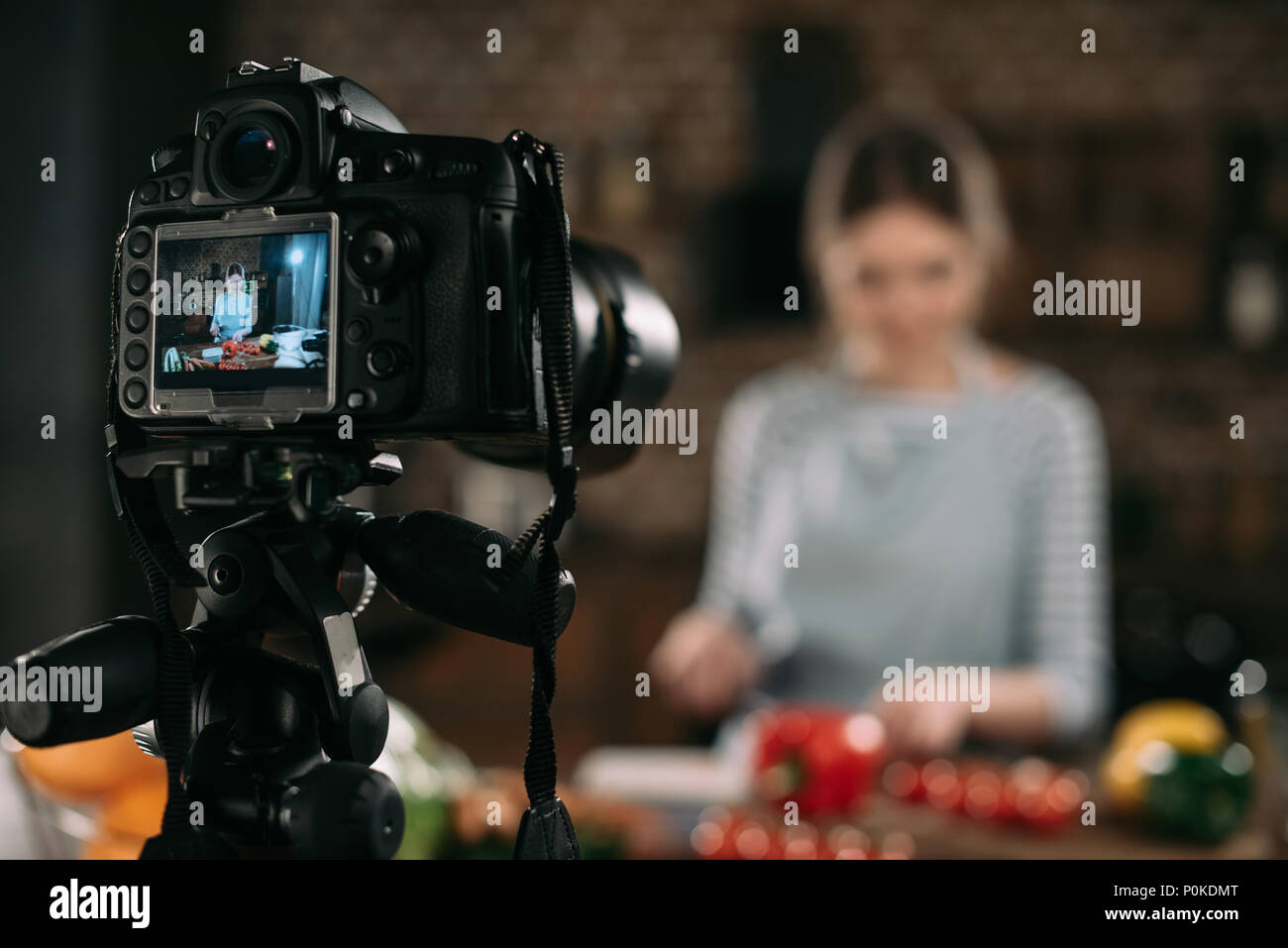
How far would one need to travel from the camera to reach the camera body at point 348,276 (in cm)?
45

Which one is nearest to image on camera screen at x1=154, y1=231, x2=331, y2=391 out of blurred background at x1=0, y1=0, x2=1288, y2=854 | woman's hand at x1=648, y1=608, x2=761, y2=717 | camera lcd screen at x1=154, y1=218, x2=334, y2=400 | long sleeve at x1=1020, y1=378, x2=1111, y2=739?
camera lcd screen at x1=154, y1=218, x2=334, y2=400

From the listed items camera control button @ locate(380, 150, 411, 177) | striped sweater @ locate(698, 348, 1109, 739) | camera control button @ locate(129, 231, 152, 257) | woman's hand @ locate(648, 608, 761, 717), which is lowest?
woman's hand @ locate(648, 608, 761, 717)

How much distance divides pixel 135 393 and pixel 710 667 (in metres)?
1.35

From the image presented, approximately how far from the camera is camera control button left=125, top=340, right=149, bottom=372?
47cm

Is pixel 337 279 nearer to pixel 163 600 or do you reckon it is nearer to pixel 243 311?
pixel 243 311

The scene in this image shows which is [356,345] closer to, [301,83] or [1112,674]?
[301,83]

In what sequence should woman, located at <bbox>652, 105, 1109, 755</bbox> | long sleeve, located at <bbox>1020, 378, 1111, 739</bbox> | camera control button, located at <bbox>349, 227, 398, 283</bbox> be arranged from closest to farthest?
1. camera control button, located at <bbox>349, 227, 398, 283</bbox>
2. long sleeve, located at <bbox>1020, 378, 1111, 739</bbox>
3. woman, located at <bbox>652, 105, 1109, 755</bbox>

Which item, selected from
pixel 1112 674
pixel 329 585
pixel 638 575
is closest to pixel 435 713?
pixel 638 575

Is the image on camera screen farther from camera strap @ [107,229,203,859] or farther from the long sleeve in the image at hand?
the long sleeve

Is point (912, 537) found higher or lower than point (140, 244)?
lower

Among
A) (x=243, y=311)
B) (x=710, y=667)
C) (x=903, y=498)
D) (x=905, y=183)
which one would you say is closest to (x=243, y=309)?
(x=243, y=311)

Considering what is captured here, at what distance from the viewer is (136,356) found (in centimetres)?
48

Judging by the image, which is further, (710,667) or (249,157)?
(710,667)

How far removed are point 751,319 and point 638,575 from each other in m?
0.88
